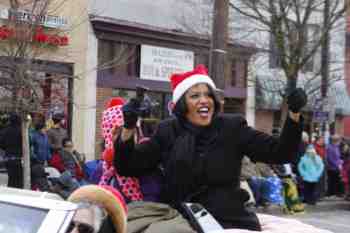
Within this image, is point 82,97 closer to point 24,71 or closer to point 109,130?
point 24,71

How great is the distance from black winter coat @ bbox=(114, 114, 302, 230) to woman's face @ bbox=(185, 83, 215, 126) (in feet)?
0.23

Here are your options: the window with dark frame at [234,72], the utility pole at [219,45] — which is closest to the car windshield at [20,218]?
the utility pole at [219,45]

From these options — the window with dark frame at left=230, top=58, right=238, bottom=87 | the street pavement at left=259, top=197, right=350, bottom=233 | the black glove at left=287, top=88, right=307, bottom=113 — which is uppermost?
the window with dark frame at left=230, top=58, right=238, bottom=87

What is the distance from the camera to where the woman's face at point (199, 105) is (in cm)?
438

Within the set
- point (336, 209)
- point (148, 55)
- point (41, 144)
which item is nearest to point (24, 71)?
point (41, 144)

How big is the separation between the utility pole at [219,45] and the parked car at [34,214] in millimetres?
7839

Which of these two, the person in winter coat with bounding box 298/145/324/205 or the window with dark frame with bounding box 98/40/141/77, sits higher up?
the window with dark frame with bounding box 98/40/141/77

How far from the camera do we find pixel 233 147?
4.32m

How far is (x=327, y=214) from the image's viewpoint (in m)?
15.8

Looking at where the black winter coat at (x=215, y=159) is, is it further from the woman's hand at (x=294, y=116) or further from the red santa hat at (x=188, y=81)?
the red santa hat at (x=188, y=81)

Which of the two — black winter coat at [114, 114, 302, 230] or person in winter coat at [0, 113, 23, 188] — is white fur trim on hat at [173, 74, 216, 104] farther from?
person in winter coat at [0, 113, 23, 188]

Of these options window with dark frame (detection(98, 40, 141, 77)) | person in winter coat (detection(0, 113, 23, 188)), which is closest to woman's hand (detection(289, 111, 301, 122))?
person in winter coat (detection(0, 113, 23, 188))

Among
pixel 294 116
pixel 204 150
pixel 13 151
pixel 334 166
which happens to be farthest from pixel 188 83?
pixel 334 166

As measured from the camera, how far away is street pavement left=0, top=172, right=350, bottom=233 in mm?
13727
